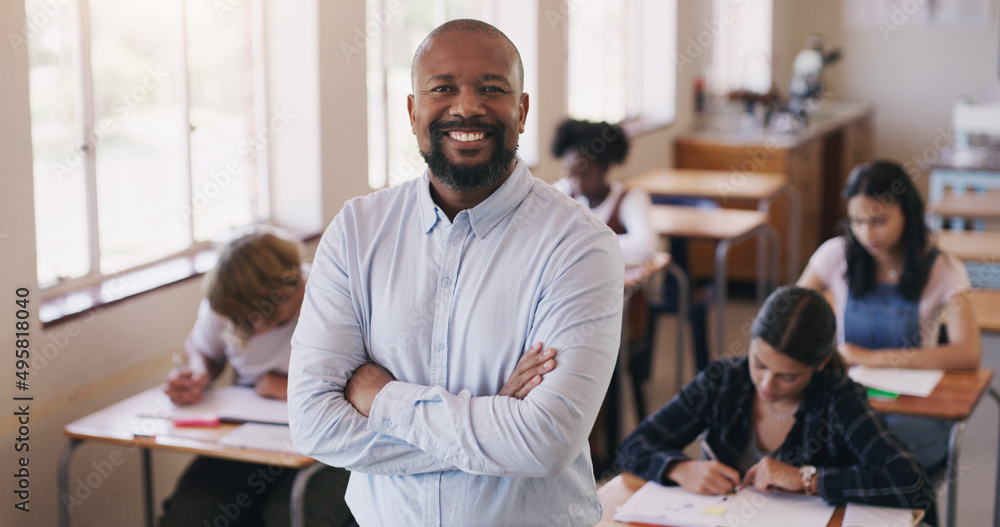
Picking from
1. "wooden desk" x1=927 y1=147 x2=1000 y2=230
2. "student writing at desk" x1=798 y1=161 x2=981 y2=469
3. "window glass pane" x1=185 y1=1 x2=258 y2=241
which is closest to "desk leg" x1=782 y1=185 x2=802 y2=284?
"wooden desk" x1=927 y1=147 x2=1000 y2=230

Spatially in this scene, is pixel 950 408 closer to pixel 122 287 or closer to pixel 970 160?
pixel 122 287

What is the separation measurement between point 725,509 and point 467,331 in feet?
2.69

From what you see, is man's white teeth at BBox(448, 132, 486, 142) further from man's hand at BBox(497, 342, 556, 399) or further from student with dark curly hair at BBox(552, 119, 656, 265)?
student with dark curly hair at BBox(552, 119, 656, 265)

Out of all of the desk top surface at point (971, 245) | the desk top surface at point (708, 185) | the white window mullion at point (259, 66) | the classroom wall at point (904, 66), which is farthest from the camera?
the classroom wall at point (904, 66)

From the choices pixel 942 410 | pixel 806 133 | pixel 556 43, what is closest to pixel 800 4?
pixel 806 133

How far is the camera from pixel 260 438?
2.42 metres

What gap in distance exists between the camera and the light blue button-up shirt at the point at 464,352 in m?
1.42

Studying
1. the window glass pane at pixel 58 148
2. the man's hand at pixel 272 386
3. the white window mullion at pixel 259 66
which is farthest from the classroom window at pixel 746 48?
the man's hand at pixel 272 386

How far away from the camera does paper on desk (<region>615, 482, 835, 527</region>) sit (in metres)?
1.95

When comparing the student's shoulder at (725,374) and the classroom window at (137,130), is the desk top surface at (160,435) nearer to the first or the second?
the classroom window at (137,130)

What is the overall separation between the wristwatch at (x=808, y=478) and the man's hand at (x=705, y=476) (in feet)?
0.41

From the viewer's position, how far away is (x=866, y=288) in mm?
3146

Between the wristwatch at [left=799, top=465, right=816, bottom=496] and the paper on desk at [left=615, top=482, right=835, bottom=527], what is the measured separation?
0.6 inches

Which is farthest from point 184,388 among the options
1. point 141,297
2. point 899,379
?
point 899,379
